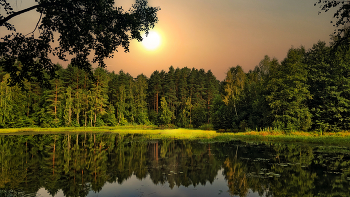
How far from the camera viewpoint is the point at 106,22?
13805 mm

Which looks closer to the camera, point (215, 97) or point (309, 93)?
point (309, 93)

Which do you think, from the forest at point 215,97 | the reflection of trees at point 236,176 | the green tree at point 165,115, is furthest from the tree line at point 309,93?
the green tree at point 165,115

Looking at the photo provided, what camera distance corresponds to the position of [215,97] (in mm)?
79688

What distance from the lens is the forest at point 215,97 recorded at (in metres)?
40.8

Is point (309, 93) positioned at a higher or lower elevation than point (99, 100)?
lower

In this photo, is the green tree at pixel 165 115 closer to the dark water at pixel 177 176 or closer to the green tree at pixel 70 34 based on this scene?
the dark water at pixel 177 176

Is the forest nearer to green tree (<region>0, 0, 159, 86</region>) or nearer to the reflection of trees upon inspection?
green tree (<region>0, 0, 159, 86</region>)

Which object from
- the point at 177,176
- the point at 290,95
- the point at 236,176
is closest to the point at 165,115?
the point at 290,95

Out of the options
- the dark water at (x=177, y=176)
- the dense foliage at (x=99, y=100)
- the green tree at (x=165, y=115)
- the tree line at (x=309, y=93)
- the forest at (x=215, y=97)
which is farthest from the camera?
the green tree at (x=165, y=115)

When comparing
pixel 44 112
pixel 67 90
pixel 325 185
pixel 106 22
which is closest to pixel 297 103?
pixel 325 185

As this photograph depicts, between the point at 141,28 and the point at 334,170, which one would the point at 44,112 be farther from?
the point at 334,170

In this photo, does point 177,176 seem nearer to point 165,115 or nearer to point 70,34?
point 70,34

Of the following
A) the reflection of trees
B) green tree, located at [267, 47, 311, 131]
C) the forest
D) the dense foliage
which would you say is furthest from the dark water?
the dense foliage

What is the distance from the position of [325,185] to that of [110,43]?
14306mm
